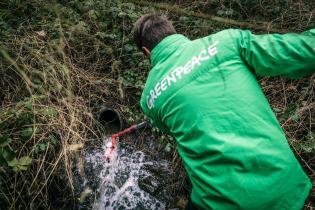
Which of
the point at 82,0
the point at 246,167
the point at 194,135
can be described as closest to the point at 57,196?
the point at 194,135

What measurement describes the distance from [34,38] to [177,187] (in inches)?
98.2

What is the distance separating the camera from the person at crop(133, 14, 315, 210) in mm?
1747

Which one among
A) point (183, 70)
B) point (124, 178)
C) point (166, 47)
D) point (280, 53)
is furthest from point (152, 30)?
point (124, 178)

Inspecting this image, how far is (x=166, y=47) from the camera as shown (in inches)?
82.0

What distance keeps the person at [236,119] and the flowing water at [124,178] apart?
56.3 inches

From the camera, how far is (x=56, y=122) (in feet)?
10.7

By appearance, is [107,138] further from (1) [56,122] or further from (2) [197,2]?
(2) [197,2]

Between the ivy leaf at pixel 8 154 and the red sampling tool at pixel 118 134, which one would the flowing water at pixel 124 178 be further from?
the ivy leaf at pixel 8 154

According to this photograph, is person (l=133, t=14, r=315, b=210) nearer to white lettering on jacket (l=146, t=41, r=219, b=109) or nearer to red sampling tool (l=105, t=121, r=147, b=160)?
white lettering on jacket (l=146, t=41, r=219, b=109)

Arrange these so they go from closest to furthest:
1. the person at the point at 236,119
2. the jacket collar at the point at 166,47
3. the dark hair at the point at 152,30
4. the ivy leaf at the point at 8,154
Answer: the person at the point at 236,119, the jacket collar at the point at 166,47, the dark hair at the point at 152,30, the ivy leaf at the point at 8,154

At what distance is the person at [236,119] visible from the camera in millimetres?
1747

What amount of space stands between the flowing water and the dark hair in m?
1.56

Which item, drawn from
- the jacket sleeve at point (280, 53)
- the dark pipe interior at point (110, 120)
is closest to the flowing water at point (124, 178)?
the dark pipe interior at point (110, 120)

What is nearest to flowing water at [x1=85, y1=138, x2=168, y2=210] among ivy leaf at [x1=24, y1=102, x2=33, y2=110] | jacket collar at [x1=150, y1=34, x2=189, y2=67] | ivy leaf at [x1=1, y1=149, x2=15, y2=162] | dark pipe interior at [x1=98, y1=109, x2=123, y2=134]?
dark pipe interior at [x1=98, y1=109, x2=123, y2=134]
